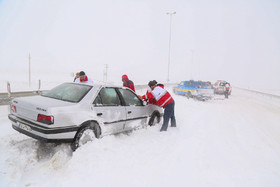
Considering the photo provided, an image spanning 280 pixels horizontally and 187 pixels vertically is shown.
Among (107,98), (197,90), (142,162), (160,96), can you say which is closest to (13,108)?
(107,98)

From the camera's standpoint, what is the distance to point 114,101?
482cm

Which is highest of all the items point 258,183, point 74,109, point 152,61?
point 152,61

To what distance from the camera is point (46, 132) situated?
134 inches

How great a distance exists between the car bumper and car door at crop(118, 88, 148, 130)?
1675mm

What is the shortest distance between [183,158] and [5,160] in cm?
345

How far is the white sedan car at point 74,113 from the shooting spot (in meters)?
3.49

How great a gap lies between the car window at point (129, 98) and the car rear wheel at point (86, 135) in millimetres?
1205

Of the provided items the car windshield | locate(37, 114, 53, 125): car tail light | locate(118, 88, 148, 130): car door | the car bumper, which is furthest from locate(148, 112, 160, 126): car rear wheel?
locate(37, 114, 53, 125): car tail light

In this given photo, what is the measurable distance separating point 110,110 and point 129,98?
Answer: 3.34ft

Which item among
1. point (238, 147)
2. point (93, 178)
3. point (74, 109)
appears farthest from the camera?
point (238, 147)

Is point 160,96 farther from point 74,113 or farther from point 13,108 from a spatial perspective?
point 13,108

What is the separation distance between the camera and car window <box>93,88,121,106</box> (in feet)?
14.4

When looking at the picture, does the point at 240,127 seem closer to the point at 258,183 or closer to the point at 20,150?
the point at 258,183

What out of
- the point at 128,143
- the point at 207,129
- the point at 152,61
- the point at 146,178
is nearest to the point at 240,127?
the point at 207,129
